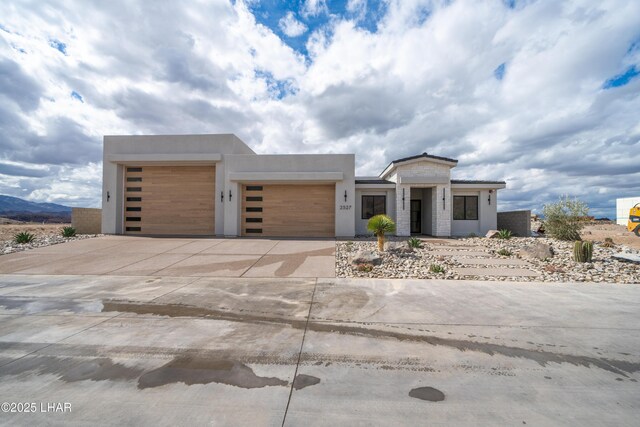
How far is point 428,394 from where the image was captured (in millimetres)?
2598

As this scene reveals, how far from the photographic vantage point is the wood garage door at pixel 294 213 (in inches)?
591

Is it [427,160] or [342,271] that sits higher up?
[427,160]

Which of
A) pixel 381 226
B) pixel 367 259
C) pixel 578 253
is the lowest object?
pixel 367 259

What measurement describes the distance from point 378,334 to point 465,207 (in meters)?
15.4

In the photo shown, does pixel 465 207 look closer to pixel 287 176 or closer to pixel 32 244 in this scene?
pixel 287 176

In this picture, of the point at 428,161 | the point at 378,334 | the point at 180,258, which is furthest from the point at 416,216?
the point at 378,334

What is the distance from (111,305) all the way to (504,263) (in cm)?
1080

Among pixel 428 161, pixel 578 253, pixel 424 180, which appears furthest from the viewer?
pixel 428 161

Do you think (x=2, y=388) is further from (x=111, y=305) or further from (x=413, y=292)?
(x=413, y=292)

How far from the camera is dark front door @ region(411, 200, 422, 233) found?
723 inches

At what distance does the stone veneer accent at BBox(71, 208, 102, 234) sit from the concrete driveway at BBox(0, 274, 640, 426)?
13.5 m

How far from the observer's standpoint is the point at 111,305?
507 cm

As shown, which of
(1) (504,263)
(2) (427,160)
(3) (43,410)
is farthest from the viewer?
(2) (427,160)

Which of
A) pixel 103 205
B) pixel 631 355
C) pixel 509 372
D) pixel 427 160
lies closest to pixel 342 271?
pixel 509 372
